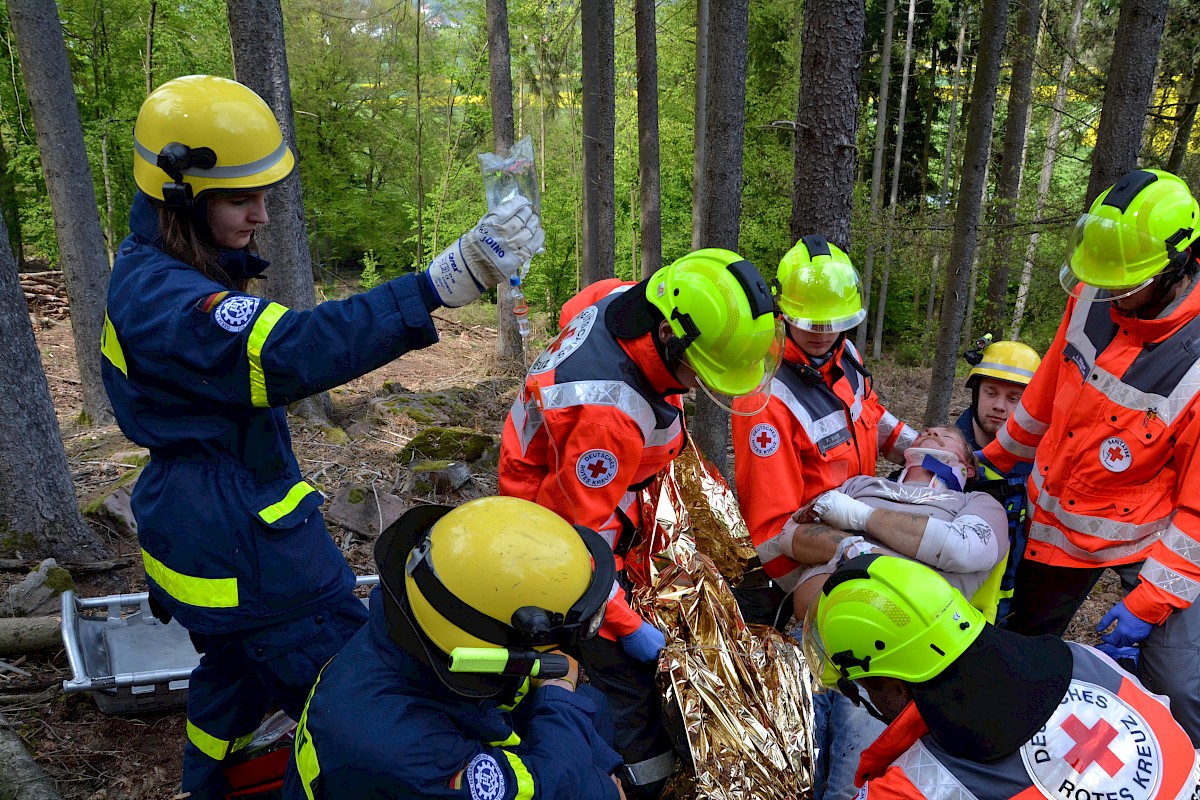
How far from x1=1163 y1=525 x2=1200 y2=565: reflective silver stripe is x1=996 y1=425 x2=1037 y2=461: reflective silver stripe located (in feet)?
2.65

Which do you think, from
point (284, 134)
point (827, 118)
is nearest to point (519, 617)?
point (827, 118)

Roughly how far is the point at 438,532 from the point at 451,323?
52.5 feet

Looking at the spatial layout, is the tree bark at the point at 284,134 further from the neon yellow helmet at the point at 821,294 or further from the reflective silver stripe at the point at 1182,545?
the reflective silver stripe at the point at 1182,545

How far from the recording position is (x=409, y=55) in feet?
80.4

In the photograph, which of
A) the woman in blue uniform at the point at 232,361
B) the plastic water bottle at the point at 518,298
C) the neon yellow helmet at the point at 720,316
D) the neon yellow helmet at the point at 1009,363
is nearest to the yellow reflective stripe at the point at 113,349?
the woman in blue uniform at the point at 232,361

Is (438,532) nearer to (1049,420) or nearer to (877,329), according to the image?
(1049,420)

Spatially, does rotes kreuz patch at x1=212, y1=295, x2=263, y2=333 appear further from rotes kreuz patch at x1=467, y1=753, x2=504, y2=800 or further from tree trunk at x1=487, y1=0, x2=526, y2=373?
tree trunk at x1=487, y1=0, x2=526, y2=373

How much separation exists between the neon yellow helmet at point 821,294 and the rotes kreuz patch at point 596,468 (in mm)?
1235

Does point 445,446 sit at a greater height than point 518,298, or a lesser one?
lesser

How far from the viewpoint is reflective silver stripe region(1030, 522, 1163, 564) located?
295 cm

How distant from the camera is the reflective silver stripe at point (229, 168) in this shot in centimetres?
192

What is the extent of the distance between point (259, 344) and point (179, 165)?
0.56m

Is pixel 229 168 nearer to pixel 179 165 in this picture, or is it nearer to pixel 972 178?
pixel 179 165

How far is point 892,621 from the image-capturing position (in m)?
1.73
